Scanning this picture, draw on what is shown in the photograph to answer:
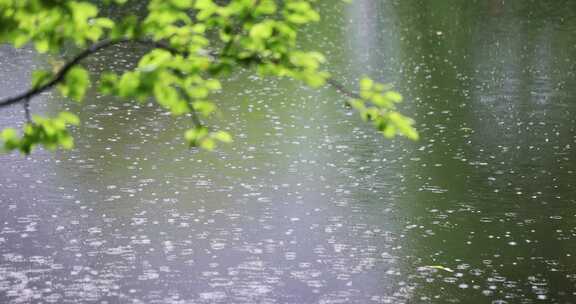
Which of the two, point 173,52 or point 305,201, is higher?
point 305,201

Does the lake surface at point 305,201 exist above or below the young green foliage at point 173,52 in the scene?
above

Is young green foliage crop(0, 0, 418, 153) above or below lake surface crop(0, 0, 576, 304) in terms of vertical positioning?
below

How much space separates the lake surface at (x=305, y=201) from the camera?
8531mm

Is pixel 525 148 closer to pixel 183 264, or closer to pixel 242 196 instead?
pixel 242 196

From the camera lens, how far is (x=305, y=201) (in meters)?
10.7

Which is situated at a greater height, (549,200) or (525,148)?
(525,148)

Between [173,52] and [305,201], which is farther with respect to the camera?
[305,201]

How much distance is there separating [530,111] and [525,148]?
6.77ft

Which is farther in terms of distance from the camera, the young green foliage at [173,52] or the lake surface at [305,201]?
the lake surface at [305,201]

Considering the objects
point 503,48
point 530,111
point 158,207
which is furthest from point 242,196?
point 503,48

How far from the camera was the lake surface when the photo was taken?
853 cm

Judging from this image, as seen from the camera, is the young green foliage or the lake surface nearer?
the young green foliage

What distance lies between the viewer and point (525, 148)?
12836 mm

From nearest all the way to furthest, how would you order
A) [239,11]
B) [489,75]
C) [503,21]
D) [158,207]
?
[239,11]
[158,207]
[489,75]
[503,21]
